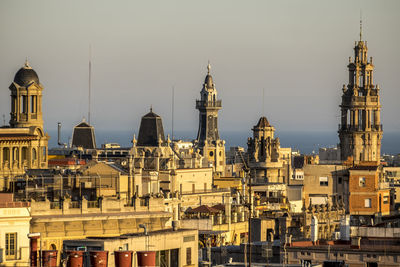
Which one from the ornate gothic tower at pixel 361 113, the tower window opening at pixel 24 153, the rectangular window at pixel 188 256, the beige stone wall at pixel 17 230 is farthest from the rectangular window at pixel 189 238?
the ornate gothic tower at pixel 361 113

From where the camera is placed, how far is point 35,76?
116 m

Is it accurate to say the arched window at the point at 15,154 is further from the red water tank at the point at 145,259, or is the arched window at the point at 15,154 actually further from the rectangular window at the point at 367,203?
the red water tank at the point at 145,259

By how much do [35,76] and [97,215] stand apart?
49.9 meters

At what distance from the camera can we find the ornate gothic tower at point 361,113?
140125mm

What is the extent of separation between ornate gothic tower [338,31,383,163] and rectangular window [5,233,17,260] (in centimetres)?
8158

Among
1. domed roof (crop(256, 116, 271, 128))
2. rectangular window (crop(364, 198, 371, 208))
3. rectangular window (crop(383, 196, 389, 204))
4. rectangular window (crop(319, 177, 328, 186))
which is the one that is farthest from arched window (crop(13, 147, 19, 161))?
domed roof (crop(256, 116, 271, 128))

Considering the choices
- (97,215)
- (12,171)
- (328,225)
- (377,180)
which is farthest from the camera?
(377,180)

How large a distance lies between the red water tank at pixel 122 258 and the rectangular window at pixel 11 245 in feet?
16.2

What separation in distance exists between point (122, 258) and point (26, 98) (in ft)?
207

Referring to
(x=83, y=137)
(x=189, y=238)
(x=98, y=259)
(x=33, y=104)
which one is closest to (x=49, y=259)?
A: (x=98, y=259)

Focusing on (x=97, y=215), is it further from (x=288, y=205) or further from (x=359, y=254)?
(x=288, y=205)

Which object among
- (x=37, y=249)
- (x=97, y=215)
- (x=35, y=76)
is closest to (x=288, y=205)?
(x=35, y=76)

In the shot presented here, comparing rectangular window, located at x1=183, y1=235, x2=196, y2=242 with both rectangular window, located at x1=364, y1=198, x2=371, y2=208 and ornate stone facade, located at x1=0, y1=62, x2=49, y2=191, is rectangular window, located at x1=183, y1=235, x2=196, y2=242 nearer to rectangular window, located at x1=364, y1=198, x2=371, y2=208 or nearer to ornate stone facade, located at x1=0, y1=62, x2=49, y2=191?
ornate stone facade, located at x1=0, y1=62, x2=49, y2=191

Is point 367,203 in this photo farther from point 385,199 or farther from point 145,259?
point 145,259
